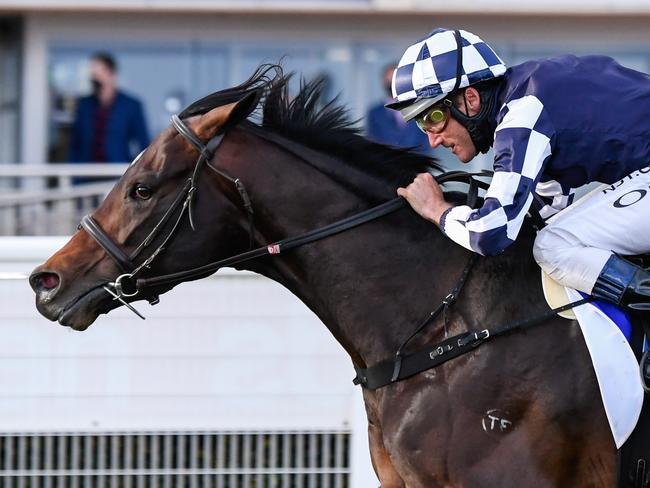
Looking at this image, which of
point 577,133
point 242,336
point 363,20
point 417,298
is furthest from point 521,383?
point 363,20

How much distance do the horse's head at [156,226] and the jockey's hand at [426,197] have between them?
51 cm

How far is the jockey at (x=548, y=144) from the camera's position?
3354 mm

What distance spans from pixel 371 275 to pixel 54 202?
591cm

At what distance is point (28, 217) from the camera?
356 inches

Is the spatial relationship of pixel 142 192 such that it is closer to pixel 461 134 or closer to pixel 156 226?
pixel 156 226

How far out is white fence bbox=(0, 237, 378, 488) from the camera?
Result: 4.79 meters

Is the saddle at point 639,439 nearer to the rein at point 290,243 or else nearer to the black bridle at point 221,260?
the black bridle at point 221,260

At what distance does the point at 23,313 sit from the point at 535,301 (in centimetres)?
221

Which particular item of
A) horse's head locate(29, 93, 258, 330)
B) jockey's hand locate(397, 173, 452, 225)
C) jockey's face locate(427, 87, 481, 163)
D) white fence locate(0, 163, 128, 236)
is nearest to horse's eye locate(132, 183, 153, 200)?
horse's head locate(29, 93, 258, 330)

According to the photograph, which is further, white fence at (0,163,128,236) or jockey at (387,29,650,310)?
white fence at (0,163,128,236)

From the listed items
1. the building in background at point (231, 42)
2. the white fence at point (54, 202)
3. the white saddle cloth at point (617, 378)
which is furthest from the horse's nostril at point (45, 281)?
the building in background at point (231, 42)

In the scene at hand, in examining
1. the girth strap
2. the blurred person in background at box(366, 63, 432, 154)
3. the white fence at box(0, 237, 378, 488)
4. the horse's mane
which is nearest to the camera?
the girth strap

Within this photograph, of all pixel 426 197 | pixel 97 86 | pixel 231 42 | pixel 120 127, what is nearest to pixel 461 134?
pixel 426 197

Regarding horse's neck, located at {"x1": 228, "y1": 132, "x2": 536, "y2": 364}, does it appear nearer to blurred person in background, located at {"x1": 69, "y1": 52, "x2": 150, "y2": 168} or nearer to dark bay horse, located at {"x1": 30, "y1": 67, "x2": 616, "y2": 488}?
dark bay horse, located at {"x1": 30, "y1": 67, "x2": 616, "y2": 488}
